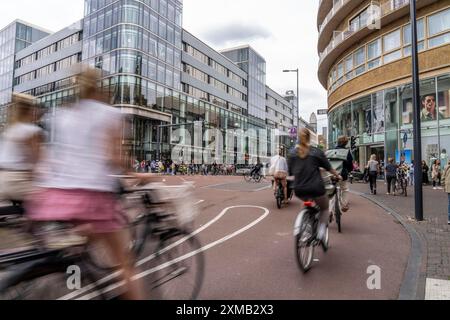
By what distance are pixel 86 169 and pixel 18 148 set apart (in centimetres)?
235

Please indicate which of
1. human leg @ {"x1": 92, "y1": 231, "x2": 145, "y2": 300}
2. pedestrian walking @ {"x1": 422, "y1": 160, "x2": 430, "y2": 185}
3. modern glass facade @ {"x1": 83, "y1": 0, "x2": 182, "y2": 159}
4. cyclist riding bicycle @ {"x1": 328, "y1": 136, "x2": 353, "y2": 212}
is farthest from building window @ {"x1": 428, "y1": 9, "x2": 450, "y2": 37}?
modern glass facade @ {"x1": 83, "y1": 0, "x2": 182, "y2": 159}

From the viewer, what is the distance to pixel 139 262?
311 cm

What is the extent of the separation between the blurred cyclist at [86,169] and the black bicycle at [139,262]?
167mm

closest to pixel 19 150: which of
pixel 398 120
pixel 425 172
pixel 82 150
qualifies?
pixel 82 150

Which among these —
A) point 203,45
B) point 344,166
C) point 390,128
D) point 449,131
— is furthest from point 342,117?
point 203,45

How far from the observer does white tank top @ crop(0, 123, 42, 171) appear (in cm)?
410

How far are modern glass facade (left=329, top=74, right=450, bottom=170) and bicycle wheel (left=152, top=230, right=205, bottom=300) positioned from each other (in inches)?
782

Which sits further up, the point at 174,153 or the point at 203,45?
the point at 203,45

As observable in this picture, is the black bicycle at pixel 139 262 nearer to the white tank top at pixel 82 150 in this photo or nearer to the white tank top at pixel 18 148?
the white tank top at pixel 82 150

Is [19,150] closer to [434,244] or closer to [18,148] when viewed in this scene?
[18,148]

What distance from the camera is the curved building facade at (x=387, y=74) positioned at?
62.6ft

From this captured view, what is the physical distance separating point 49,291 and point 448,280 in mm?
4104

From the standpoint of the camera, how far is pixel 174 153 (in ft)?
154

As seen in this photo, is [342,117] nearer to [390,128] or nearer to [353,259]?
[390,128]
